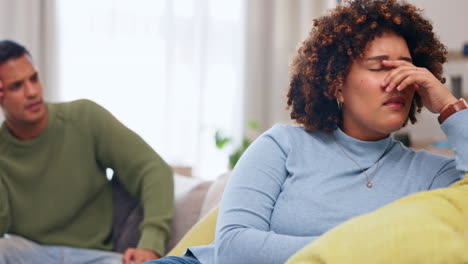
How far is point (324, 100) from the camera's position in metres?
1.40

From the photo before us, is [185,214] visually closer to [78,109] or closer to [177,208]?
[177,208]

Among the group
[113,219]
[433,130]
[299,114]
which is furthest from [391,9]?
[433,130]

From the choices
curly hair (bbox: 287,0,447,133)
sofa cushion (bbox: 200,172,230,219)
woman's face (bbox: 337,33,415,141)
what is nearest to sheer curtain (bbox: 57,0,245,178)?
sofa cushion (bbox: 200,172,230,219)

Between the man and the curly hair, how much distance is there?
2.51 ft

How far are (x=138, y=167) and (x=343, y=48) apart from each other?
96cm

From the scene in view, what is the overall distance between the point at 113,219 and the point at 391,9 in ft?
4.12

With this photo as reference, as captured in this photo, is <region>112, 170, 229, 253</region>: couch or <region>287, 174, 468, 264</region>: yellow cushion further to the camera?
<region>112, 170, 229, 253</region>: couch

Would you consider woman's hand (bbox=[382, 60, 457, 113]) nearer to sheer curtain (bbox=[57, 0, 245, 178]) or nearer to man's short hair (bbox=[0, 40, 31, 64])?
man's short hair (bbox=[0, 40, 31, 64])

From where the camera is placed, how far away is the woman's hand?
48.0 inches

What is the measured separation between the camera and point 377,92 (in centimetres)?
125

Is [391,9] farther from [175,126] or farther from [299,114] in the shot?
[175,126]

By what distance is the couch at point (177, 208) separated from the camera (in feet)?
6.32

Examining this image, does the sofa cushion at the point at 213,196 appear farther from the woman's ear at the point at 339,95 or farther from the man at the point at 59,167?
the woman's ear at the point at 339,95

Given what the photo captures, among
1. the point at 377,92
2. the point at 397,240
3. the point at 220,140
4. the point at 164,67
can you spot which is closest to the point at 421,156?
the point at 377,92
